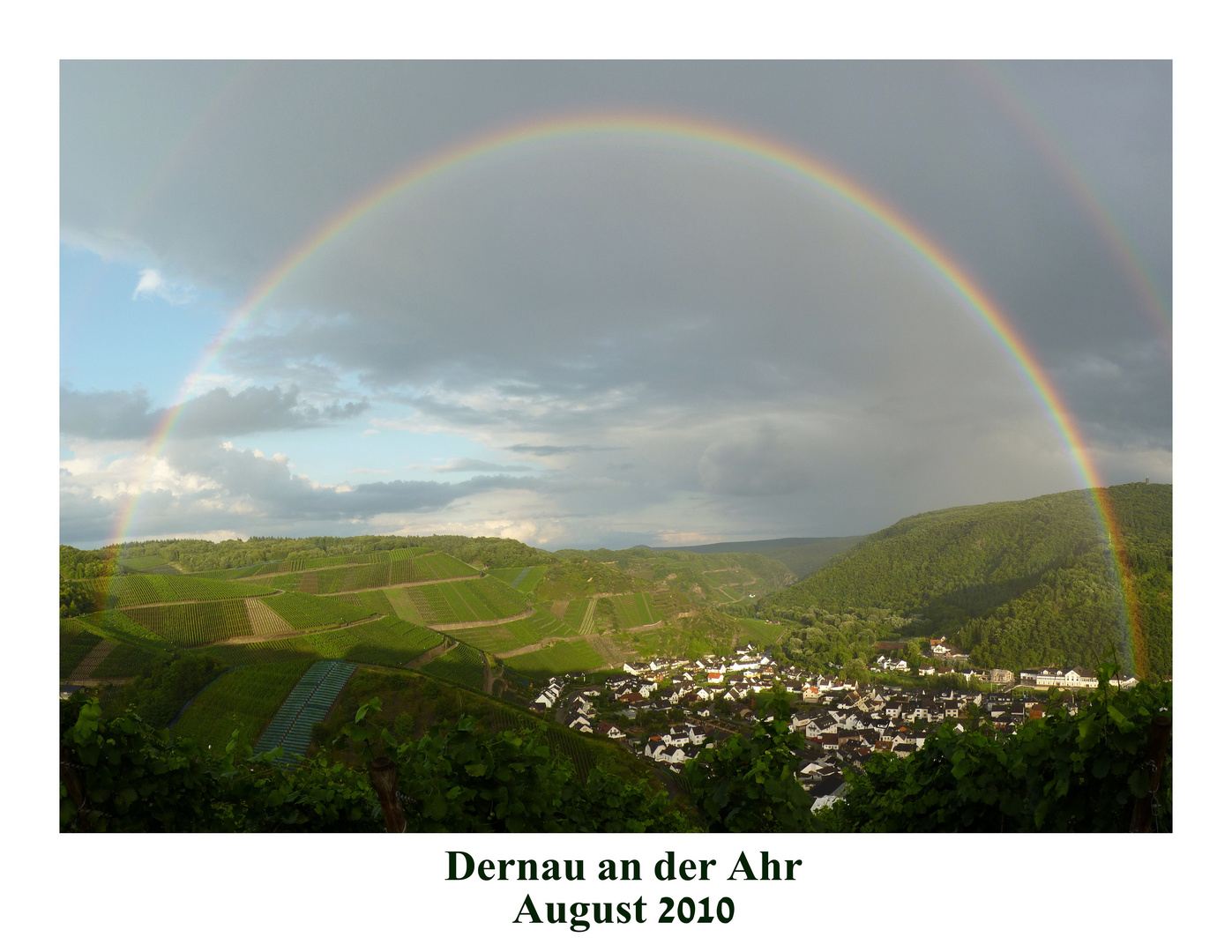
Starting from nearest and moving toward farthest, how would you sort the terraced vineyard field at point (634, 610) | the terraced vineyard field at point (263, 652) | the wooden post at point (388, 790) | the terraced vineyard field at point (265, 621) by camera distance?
the wooden post at point (388, 790)
the terraced vineyard field at point (263, 652)
the terraced vineyard field at point (265, 621)
the terraced vineyard field at point (634, 610)

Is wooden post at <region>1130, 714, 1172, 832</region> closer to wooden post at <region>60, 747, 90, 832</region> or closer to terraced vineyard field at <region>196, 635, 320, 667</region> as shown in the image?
wooden post at <region>60, 747, 90, 832</region>

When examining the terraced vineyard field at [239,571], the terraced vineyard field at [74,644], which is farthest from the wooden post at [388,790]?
the terraced vineyard field at [239,571]

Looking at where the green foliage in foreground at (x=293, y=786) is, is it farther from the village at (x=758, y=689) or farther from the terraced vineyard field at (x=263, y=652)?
the terraced vineyard field at (x=263, y=652)

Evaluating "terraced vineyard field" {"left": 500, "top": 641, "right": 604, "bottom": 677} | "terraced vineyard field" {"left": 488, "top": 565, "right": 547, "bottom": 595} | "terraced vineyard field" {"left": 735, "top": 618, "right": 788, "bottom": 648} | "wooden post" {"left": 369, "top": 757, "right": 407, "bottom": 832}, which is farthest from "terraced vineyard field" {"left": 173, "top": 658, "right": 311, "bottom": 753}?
"terraced vineyard field" {"left": 735, "top": 618, "right": 788, "bottom": 648}

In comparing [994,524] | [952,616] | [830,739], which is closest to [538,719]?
[830,739]

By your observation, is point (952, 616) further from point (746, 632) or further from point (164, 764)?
point (164, 764)
